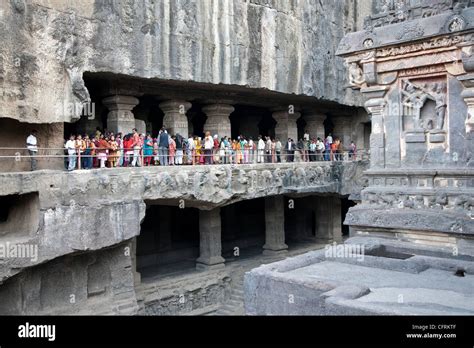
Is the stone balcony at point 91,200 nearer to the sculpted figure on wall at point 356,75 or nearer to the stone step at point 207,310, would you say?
the stone step at point 207,310

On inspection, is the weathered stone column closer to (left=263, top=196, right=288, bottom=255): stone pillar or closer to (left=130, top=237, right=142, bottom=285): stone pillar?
(left=130, top=237, right=142, bottom=285): stone pillar

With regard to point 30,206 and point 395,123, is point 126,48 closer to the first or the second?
point 30,206

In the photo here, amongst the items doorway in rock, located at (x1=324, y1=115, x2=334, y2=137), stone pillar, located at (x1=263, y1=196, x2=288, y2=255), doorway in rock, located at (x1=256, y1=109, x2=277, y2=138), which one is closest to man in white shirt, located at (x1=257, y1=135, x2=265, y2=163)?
stone pillar, located at (x1=263, y1=196, x2=288, y2=255)

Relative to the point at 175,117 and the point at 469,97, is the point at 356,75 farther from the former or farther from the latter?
the point at 175,117

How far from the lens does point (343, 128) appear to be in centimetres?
2336

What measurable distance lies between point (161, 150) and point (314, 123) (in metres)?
9.70

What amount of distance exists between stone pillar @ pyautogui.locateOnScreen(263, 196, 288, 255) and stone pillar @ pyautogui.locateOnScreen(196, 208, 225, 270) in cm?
279

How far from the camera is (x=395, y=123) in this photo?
854cm

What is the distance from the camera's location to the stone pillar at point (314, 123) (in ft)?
70.3

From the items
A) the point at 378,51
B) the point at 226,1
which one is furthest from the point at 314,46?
the point at 378,51

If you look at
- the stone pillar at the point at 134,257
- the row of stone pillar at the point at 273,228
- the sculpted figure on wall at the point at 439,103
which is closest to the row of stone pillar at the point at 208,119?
the row of stone pillar at the point at 273,228

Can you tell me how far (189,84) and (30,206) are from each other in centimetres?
596

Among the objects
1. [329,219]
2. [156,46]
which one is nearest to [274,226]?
[329,219]

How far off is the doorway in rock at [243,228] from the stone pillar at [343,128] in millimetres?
4758
